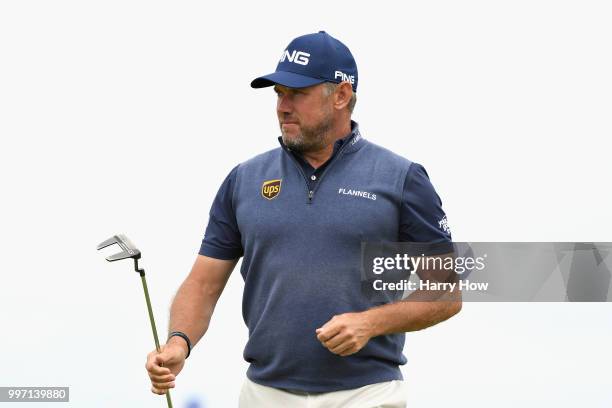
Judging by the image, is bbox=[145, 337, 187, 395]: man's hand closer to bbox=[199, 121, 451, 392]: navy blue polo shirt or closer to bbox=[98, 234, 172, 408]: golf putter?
bbox=[98, 234, 172, 408]: golf putter

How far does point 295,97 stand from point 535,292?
250 centimetres

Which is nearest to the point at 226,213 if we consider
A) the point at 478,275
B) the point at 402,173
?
the point at 402,173

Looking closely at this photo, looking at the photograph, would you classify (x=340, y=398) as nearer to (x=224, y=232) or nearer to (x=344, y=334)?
(x=344, y=334)

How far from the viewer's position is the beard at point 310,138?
6.22 meters

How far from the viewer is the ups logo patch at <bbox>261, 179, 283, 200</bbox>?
20.5 feet

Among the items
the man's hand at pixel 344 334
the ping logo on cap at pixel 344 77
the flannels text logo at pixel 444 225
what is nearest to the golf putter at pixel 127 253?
the man's hand at pixel 344 334

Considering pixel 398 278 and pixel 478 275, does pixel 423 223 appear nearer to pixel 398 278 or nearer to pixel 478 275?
pixel 398 278

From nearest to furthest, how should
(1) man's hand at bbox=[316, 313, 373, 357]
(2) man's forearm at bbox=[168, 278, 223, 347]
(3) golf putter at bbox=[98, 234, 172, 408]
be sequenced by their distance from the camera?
(1) man's hand at bbox=[316, 313, 373, 357]
(3) golf putter at bbox=[98, 234, 172, 408]
(2) man's forearm at bbox=[168, 278, 223, 347]

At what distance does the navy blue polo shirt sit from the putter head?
0.56 m

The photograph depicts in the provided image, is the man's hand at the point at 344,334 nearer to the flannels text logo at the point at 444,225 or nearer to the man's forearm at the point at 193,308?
the flannels text logo at the point at 444,225

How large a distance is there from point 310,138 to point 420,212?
668mm

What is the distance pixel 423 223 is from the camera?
614 centimetres

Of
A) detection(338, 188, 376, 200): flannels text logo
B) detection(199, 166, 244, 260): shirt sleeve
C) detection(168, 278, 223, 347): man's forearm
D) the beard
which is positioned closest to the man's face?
the beard

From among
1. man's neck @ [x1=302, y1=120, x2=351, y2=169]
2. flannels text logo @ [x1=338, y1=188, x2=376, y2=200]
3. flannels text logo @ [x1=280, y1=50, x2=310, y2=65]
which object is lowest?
flannels text logo @ [x1=338, y1=188, x2=376, y2=200]
